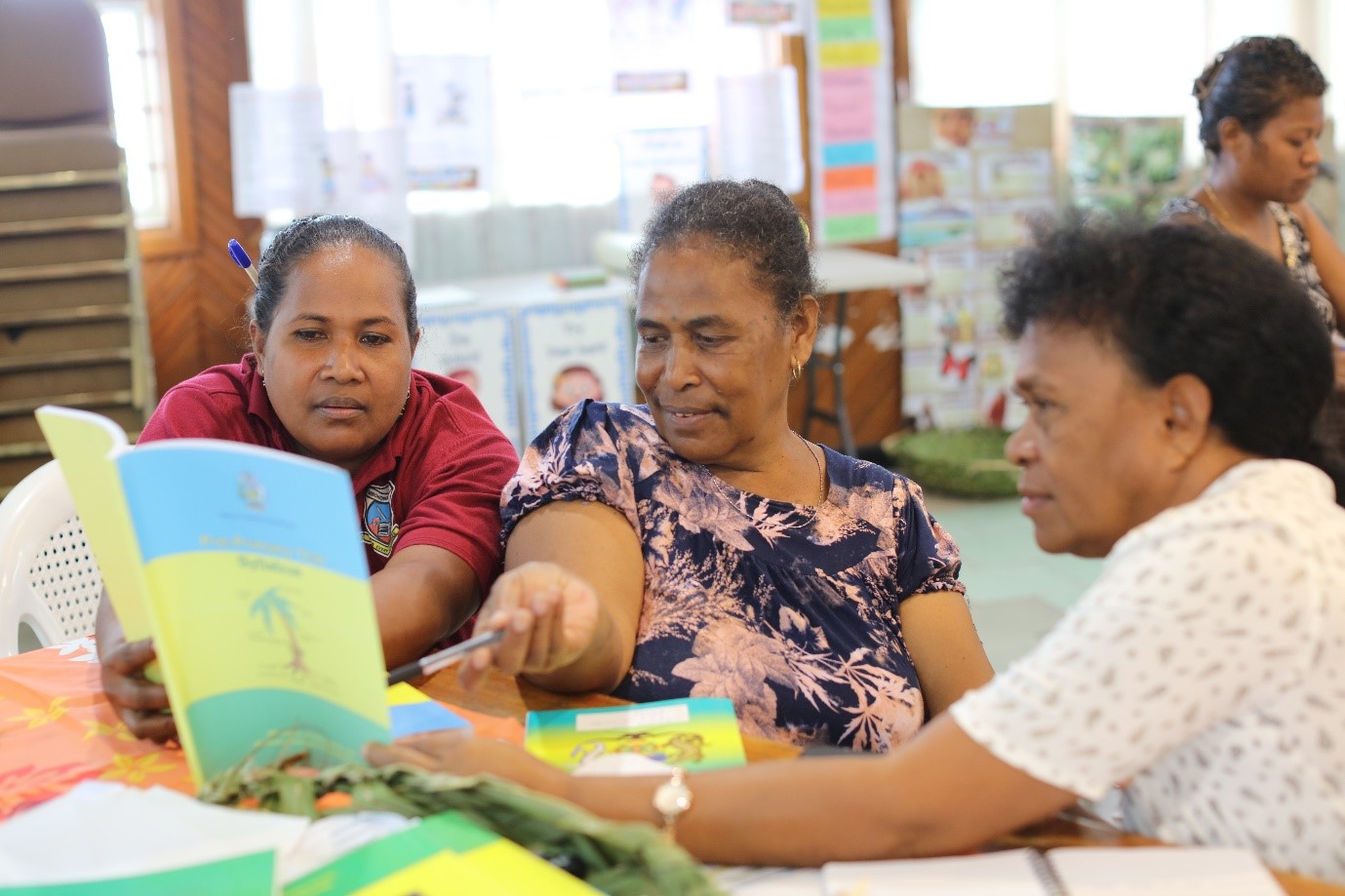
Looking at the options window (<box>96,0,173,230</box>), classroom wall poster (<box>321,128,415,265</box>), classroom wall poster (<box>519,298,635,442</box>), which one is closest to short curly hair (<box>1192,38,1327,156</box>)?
classroom wall poster (<box>519,298,635,442</box>)

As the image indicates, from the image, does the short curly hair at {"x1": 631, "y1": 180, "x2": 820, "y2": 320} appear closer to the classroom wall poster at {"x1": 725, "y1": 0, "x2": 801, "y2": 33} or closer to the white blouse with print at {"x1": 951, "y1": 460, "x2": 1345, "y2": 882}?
the white blouse with print at {"x1": 951, "y1": 460, "x2": 1345, "y2": 882}

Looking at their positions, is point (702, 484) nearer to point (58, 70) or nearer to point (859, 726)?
point (859, 726)

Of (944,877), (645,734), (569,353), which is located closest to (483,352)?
(569,353)

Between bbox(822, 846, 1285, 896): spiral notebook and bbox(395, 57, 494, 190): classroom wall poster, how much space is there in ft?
13.6

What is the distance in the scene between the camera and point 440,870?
994 mm

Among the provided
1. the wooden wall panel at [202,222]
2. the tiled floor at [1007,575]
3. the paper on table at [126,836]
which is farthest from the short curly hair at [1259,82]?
A: the wooden wall panel at [202,222]

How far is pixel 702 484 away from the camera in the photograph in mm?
1748

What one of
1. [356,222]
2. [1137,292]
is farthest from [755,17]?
[1137,292]

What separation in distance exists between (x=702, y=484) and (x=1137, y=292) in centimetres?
73

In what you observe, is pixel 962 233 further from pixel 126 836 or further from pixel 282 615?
pixel 126 836

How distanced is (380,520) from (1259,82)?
2.37 m

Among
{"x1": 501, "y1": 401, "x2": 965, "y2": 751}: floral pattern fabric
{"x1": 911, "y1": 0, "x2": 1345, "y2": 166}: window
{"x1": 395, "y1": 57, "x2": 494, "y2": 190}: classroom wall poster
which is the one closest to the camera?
{"x1": 501, "y1": 401, "x2": 965, "y2": 751}: floral pattern fabric

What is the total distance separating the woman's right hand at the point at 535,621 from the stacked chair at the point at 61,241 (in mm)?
3045

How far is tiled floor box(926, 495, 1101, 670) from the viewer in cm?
386
